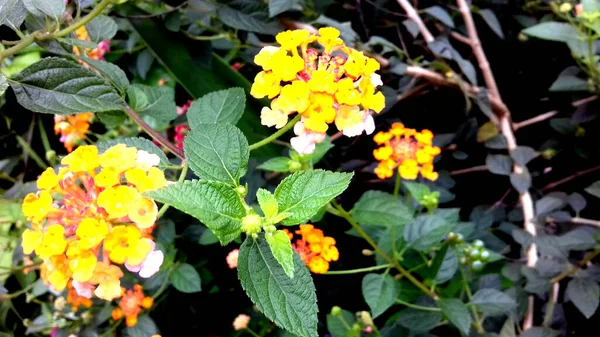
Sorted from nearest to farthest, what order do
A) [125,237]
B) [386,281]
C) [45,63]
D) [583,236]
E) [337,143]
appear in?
→ [125,237] → [45,63] → [386,281] → [583,236] → [337,143]

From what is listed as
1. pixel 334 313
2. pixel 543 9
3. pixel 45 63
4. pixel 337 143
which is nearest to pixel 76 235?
pixel 45 63

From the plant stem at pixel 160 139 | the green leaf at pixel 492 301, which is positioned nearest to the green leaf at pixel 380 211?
the green leaf at pixel 492 301

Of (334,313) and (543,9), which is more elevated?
(543,9)

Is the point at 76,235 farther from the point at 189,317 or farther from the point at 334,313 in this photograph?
the point at 189,317

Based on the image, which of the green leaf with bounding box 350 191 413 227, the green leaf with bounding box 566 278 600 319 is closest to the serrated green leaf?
the green leaf with bounding box 350 191 413 227

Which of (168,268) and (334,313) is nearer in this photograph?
(334,313)

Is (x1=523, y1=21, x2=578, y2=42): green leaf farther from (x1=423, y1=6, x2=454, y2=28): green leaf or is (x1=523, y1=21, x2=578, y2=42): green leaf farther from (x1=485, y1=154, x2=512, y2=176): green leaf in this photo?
(x1=485, y1=154, x2=512, y2=176): green leaf

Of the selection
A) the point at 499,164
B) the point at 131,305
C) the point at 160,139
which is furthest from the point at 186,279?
the point at 499,164
